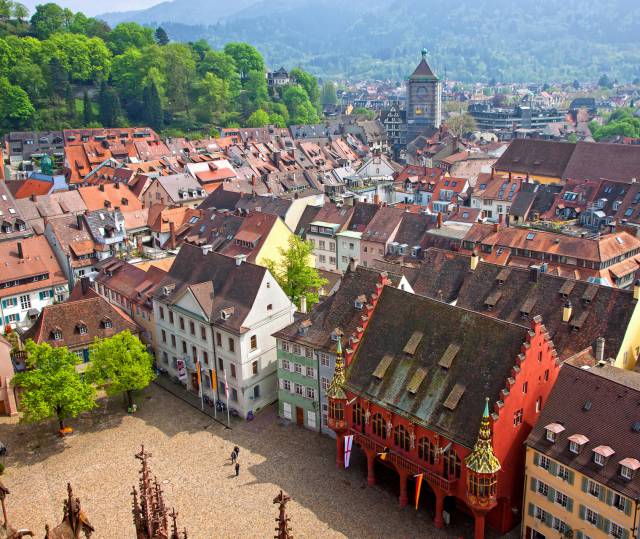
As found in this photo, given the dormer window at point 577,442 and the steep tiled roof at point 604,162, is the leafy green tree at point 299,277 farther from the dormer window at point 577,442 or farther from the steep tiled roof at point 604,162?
the steep tiled roof at point 604,162

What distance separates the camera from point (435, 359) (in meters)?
50.3

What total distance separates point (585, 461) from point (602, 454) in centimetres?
143

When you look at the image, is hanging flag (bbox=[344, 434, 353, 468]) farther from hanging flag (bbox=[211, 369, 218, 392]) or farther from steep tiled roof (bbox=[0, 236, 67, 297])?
steep tiled roof (bbox=[0, 236, 67, 297])

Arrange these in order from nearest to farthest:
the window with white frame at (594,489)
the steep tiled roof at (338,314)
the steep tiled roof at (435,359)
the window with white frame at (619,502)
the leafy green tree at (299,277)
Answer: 1. the window with white frame at (619,502)
2. the window with white frame at (594,489)
3. the steep tiled roof at (435,359)
4. the steep tiled roof at (338,314)
5. the leafy green tree at (299,277)

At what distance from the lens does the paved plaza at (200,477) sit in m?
50.1

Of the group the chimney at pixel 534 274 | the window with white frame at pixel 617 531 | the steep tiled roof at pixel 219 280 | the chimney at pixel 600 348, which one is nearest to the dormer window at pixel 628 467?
the window with white frame at pixel 617 531

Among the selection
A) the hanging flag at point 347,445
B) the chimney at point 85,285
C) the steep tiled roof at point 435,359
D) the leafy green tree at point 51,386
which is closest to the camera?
the steep tiled roof at point 435,359

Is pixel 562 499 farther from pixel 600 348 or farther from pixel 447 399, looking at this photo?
pixel 600 348

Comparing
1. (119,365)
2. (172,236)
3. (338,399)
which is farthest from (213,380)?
(172,236)

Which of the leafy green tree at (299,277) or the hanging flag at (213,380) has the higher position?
the leafy green tree at (299,277)

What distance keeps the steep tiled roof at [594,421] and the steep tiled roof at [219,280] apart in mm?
28565

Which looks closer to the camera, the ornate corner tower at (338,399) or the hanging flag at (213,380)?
the ornate corner tower at (338,399)

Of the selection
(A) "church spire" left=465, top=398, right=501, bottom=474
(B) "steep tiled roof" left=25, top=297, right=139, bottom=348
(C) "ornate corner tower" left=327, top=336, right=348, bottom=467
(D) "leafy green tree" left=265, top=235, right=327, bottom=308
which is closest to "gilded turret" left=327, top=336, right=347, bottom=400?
(C) "ornate corner tower" left=327, top=336, right=348, bottom=467

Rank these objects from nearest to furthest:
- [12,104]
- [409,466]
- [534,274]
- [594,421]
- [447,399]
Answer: [594,421] → [447,399] → [409,466] → [534,274] → [12,104]
